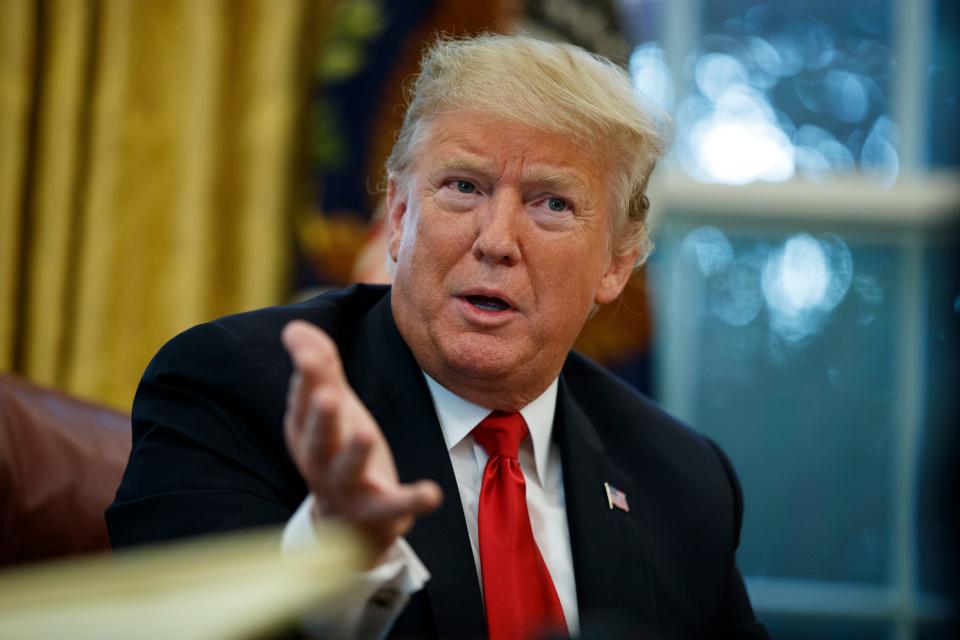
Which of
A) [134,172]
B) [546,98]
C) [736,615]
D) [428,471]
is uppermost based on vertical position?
[546,98]

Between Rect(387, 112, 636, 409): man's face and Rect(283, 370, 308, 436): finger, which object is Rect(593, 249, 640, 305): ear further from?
Rect(283, 370, 308, 436): finger

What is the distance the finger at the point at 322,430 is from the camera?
3.07ft

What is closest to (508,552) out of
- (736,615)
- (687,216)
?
(736,615)

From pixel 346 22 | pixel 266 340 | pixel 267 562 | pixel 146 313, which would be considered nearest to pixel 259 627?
pixel 267 562

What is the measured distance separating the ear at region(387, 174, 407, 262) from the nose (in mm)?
183

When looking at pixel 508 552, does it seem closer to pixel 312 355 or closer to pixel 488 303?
pixel 488 303

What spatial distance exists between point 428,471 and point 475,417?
6.7 inches

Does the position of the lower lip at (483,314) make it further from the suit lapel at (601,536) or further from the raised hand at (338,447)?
the raised hand at (338,447)

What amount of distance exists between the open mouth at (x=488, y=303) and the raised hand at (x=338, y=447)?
2.26ft

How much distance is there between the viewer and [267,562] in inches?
24.6

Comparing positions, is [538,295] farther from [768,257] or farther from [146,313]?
[768,257]

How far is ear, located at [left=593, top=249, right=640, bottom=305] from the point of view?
76.3 inches

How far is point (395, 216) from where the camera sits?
187 cm

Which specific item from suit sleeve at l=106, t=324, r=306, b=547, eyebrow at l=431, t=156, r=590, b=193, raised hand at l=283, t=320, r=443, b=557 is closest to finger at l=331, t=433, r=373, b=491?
raised hand at l=283, t=320, r=443, b=557
